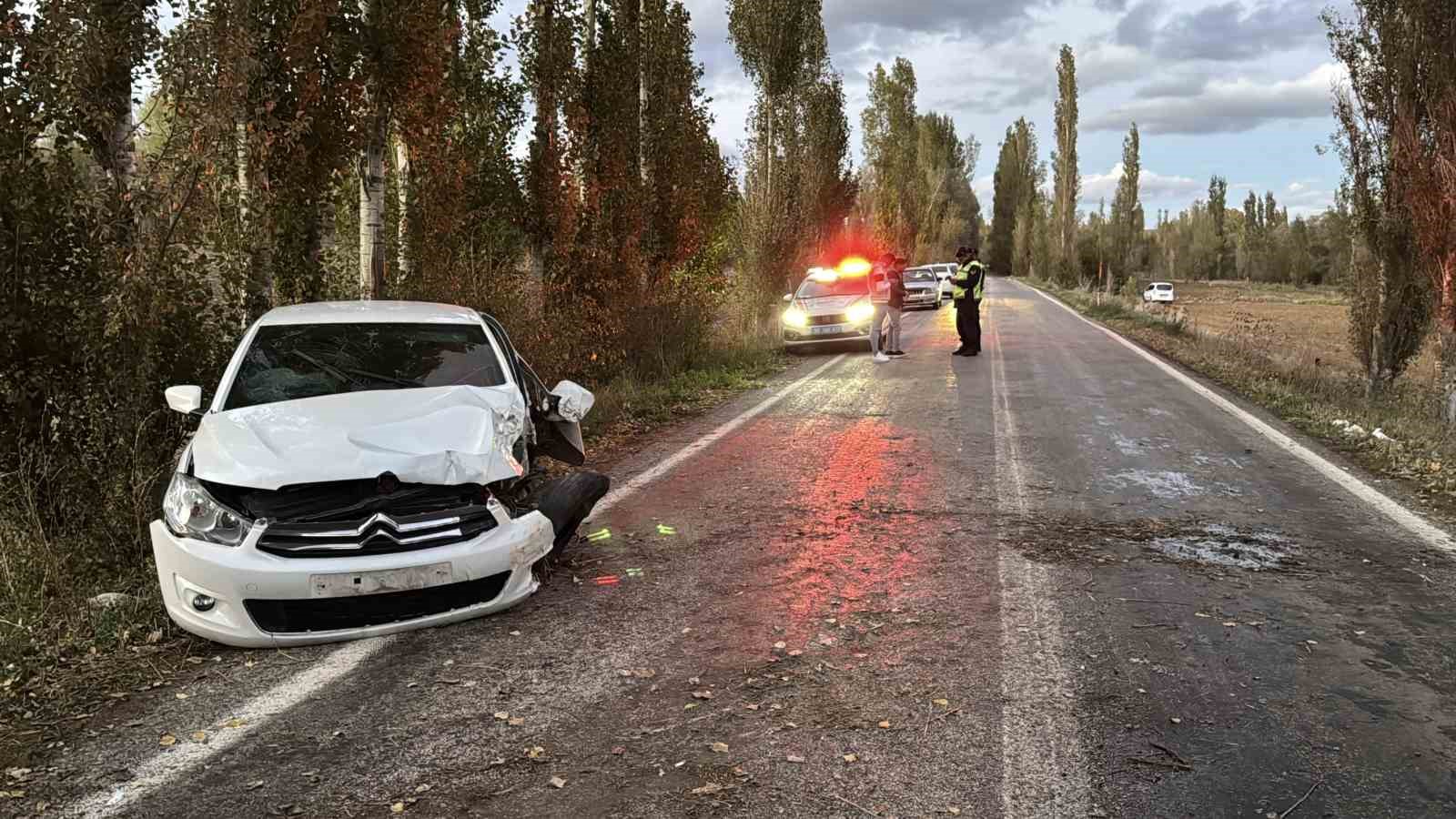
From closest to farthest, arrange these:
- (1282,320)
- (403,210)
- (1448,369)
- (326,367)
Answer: (326,367) → (1448,369) → (403,210) → (1282,320)

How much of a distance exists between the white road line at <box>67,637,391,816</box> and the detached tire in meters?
1.12

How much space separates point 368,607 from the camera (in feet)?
14.2

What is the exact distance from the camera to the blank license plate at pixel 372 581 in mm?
4078

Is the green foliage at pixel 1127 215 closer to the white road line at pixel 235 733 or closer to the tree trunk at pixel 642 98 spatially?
the tree trunk at pixel 642 98

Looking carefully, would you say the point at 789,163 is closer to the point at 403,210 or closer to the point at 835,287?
the point at 835,287

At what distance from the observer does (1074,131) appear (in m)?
61.2

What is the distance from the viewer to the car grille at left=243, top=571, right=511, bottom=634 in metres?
4.18

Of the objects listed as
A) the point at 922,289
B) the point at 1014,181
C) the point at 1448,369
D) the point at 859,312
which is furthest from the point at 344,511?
the point at 1014,181

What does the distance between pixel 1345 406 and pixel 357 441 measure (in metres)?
11.9

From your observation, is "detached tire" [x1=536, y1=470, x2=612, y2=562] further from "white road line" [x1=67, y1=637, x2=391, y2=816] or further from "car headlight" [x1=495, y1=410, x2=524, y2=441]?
"white road line" [x1=67, y1=637, x2=391, y2=816]

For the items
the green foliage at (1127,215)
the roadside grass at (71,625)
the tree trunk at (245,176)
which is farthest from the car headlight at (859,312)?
the green foliage at (1127,215)

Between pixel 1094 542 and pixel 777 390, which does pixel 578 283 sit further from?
pixel 1094 542

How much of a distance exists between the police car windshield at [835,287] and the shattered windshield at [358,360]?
583 inches

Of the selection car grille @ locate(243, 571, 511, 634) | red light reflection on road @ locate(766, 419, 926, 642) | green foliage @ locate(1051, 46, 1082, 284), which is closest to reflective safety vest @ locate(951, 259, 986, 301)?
red light reflection on road @ locate(766, 419, 926, 642)
